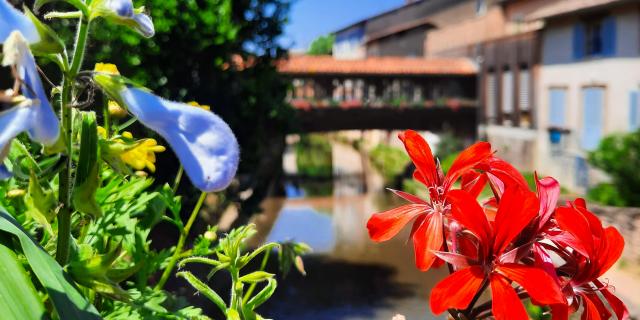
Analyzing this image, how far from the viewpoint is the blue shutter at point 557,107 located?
18828 mm

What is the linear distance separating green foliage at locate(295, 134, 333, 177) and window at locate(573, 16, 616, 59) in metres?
10.6

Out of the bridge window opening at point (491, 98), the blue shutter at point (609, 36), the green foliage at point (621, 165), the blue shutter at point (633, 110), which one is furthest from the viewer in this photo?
the bridge window opening at point (491, 98)

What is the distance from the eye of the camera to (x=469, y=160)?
1040 mm

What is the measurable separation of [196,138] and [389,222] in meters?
0.42

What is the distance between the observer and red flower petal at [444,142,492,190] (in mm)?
1026

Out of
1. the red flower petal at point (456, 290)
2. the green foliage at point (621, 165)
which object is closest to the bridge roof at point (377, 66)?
the green foliage at point (621, 165)

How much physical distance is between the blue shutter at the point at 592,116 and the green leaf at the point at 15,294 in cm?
1761

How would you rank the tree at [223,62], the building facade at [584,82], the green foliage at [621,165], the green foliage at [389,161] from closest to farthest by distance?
the tree at [223,62] → the green foliage at [621,165] → the building facade at [584,82] → the green foliage at [389,161]

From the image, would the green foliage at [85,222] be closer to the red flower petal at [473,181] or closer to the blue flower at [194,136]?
the blue flower at [194,136]

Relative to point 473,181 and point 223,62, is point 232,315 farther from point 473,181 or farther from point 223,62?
point 223,62

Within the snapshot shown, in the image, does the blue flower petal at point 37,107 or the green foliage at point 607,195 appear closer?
the blue flower petal at point 37,107

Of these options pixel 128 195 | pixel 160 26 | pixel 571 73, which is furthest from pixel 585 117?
pixel 128 195

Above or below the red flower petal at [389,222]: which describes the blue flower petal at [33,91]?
above

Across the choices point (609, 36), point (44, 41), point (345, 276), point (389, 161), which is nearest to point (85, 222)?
point (44, 41)
